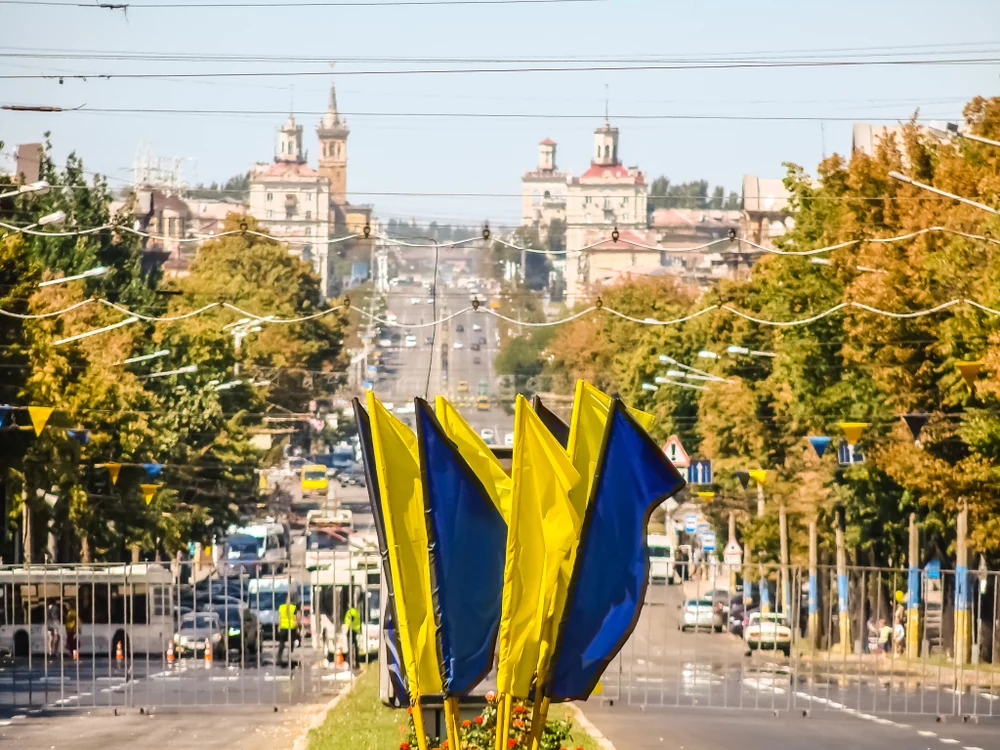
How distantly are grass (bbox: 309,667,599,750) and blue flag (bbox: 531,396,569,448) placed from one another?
426 centimetres

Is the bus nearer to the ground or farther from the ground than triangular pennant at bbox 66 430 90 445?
nearer to the ground

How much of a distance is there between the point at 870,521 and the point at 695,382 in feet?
83.4

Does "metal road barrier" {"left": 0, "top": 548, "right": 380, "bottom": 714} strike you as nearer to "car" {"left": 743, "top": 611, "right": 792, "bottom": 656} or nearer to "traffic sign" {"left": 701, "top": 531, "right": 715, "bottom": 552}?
"car" {"left": 743, "top": 611, "right": 792, "bottom": 656}

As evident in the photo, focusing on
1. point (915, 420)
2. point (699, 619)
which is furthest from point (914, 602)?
point (699, 619)

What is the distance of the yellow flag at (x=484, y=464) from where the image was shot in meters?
17.1

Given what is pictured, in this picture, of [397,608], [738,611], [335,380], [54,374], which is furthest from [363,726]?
[335,380]

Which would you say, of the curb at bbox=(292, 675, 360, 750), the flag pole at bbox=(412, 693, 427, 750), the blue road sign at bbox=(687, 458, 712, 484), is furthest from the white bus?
the blue road sign at bbox=(687, 458, 712, 484)

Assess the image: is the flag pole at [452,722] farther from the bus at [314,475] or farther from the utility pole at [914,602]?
A: the bus at [314,475]

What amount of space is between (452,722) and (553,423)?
318cm

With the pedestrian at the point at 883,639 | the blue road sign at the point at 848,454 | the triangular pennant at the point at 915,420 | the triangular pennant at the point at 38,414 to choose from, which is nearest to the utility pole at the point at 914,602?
the pedestrian at the point at 883,639

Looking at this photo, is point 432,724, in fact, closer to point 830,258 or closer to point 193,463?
point 830,258

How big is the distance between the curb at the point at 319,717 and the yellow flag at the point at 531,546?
9175 millimetres

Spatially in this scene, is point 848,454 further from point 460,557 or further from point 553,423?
point 460,557

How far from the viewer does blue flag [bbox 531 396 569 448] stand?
18.4 m
